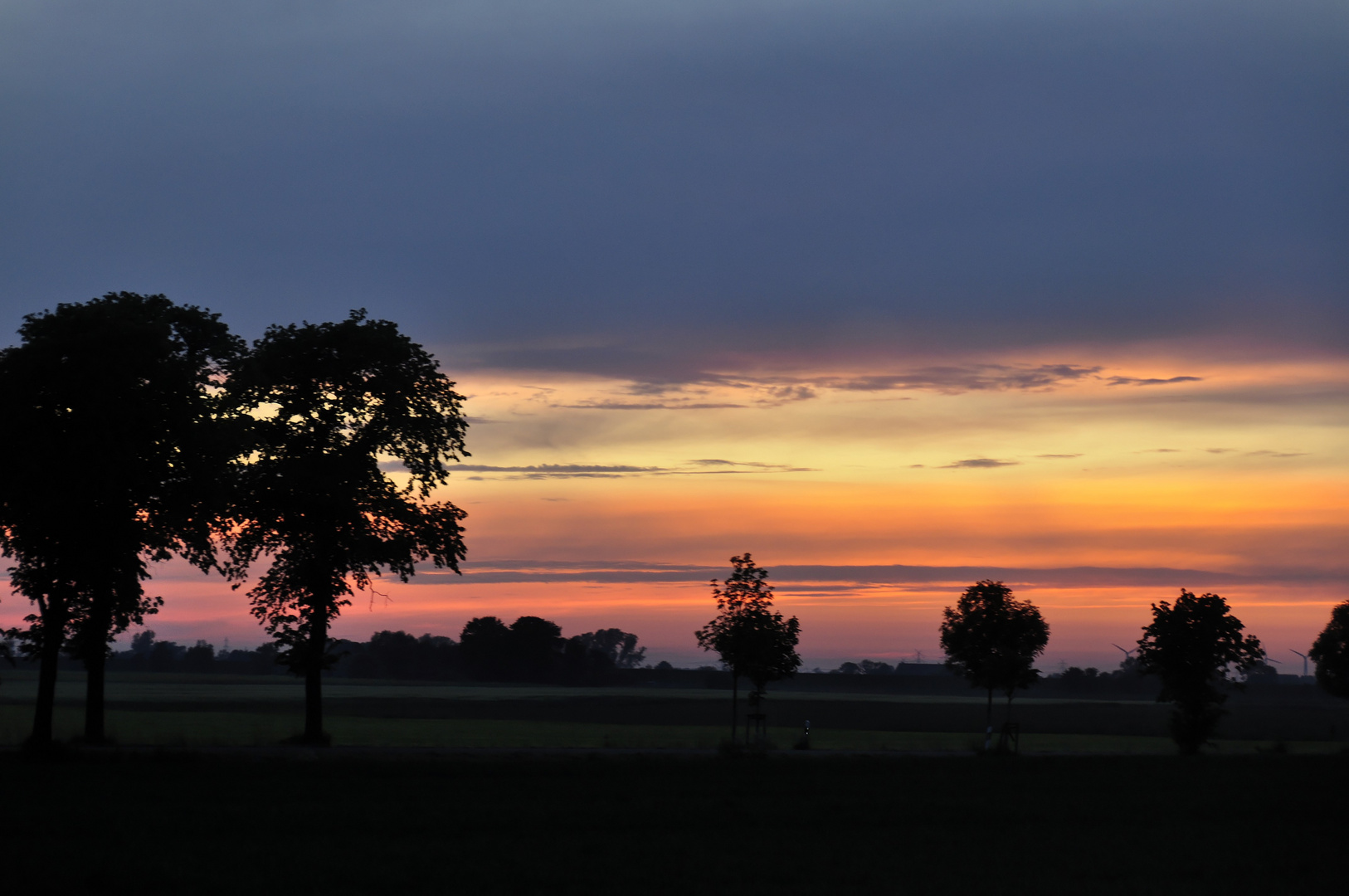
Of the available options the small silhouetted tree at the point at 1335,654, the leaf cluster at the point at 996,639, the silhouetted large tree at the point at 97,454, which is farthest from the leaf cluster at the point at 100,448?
the small silhouetted tree at the point at 1335,654

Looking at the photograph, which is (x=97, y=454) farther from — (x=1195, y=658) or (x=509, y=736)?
(x=1195, y=658)

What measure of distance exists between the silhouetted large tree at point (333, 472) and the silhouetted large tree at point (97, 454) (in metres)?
4.52

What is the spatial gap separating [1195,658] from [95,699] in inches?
1724

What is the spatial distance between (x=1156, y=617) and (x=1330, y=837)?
32.9 m

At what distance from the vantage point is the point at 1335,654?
9281 centimetres

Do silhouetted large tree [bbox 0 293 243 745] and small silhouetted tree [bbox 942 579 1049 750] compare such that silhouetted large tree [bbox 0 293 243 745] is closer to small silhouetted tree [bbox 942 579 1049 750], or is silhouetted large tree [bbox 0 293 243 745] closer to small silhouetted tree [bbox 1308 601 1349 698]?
small silhouetted tree [bbox 942 579 1049 750]

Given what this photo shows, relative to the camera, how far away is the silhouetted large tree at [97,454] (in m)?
32.5

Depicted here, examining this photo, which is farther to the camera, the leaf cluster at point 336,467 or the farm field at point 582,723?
the farm field at point 582,723

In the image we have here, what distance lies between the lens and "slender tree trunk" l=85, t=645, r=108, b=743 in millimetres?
39156

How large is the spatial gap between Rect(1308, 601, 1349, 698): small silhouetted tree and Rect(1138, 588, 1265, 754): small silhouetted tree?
1905 inches

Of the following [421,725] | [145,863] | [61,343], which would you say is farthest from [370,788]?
[421,725]

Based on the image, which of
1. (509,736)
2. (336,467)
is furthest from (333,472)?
(509,736)

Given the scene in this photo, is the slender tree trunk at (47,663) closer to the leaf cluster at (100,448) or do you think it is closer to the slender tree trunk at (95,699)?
the leaf cluster at (100,448)

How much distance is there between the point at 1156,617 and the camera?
5244cm
